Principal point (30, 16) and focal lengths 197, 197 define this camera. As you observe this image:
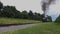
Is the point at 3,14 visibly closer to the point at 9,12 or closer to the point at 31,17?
the point at 9,12

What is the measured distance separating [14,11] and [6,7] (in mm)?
2833

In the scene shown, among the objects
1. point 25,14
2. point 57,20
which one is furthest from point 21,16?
point 57,20

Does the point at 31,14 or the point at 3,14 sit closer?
the point at 3,14

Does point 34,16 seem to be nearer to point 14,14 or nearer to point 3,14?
point 14,14

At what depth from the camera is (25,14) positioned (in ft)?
184

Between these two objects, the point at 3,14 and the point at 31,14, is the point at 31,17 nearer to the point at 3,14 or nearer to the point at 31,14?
the point at 31,14

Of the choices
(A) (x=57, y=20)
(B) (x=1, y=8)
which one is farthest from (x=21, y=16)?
(A) (x=57, y=20)

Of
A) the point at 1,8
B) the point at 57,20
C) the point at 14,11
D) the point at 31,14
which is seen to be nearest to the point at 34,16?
the point at 31,14

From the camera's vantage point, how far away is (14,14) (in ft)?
177

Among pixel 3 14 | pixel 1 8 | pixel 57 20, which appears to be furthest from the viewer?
pixel 1 8

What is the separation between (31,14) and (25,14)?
6.98 feet

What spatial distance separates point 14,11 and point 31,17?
5181 millimetres

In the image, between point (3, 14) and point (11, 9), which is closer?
point (3, 14)

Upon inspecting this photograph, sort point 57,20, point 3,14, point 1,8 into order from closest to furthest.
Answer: point 57,20 → point 3,14 → point 1,8
